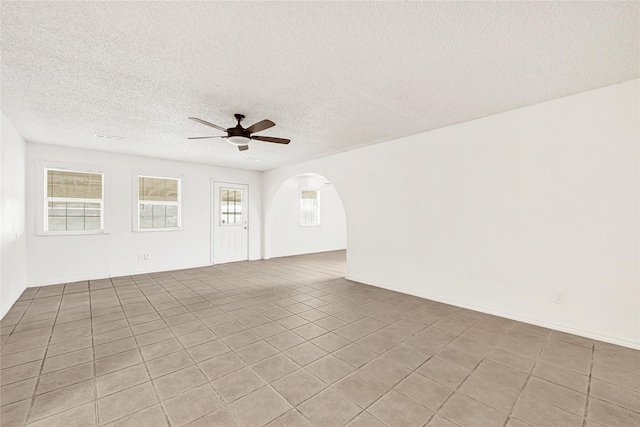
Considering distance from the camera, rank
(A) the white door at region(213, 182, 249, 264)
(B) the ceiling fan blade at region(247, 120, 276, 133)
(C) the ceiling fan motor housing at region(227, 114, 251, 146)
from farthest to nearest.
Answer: (A) the white door at region(213, 182, 249, 264) → (C) the ceiling fan motor housing at region(227, 114, 251, 146) → (B) the ceiling fan blade at region(247, 120, 276, 133)

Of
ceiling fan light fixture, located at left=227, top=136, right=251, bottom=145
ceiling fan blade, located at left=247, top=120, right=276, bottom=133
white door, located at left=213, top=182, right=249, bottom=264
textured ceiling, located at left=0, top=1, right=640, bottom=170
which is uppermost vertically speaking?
textured ceiling, located at left=0, top=1, right=640, bottom=170

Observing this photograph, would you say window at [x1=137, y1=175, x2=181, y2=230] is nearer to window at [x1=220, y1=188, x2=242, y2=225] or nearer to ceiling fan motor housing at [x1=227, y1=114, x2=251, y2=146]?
window at [x1=220, y1=188, x2=242, y2=225]

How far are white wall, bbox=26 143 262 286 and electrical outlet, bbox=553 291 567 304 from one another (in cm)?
644

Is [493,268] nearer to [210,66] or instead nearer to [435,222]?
[435,222]

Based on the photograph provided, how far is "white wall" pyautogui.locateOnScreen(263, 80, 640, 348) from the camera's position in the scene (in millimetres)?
2639

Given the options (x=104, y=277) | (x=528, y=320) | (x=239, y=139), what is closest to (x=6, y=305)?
(x=104, y=277)

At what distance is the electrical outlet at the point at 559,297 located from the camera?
293 centimetres

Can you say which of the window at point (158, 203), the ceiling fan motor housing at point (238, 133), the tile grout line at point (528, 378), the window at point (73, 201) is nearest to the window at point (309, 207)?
the window at point (158, 203)

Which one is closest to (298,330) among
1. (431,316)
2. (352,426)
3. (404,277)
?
(352,426)

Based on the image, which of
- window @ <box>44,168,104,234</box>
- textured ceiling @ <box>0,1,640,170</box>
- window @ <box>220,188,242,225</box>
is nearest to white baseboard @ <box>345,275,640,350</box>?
textured ceiling @ <box>0,1,640,170</box>

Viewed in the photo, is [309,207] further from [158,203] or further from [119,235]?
[119,235]

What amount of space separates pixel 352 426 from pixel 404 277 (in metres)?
3.00

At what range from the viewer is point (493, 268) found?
3.43 m

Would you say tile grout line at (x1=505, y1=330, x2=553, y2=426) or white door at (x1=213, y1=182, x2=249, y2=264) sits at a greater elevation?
white door at (x1=213, y1=182, x2=249, y2=264)
